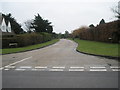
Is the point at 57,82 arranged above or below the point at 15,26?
below

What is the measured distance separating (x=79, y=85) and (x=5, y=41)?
2353 centimetres

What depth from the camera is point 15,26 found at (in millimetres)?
61750

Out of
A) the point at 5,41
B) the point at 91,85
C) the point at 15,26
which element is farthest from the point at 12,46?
the point at 15,26

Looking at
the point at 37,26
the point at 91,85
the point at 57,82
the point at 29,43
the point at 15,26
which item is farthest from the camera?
the point at 15,26

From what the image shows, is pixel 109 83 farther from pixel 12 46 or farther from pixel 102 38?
pixel 102 38

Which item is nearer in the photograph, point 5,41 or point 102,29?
point 5,41

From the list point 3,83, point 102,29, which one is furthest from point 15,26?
point 3,83

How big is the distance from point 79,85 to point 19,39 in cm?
2289

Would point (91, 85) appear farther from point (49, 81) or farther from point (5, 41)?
point (5, 41)

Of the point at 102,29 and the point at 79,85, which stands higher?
the point at 102,29

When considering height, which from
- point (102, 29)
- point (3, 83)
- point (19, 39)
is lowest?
point (3, 83)

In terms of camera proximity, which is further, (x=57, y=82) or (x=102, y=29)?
(x=102, y=29)

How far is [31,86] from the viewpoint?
512 centimetres

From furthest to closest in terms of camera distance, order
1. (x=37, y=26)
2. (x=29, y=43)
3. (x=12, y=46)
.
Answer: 1. (x=37, y=26)
2. (x=29, y=43)
3. (x=12, y=46)
